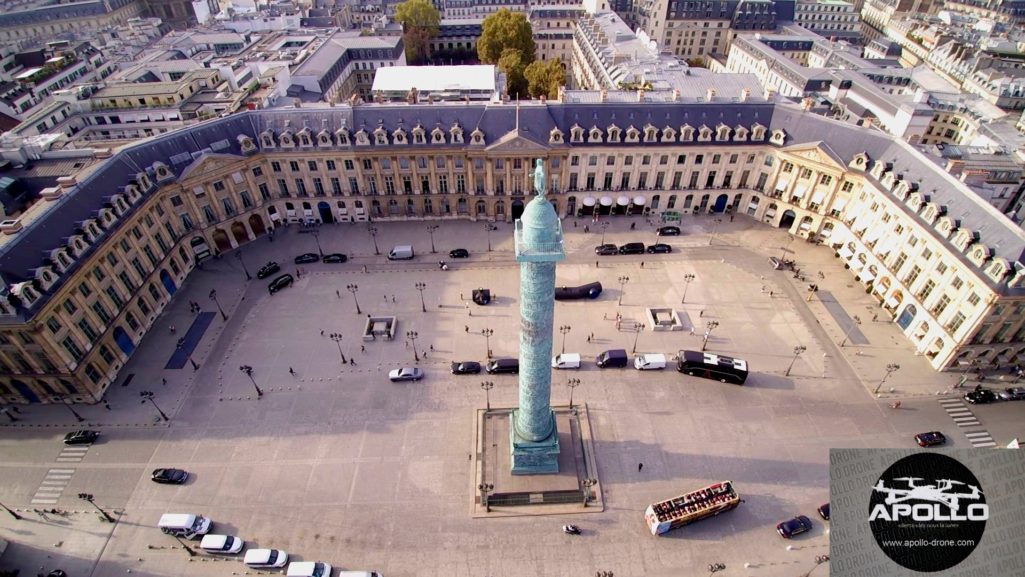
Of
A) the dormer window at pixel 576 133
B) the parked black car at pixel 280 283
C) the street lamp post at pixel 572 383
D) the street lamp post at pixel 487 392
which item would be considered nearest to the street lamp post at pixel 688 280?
the street lamp post at pixel 572 383

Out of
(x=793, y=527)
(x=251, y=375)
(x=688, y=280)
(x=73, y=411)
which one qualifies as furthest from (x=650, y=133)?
(x=73, y=411)

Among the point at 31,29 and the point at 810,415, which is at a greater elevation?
the point at 31,29

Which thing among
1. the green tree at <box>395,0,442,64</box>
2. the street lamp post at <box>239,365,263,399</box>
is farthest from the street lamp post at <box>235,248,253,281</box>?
the green tree at <box>395,0,442,64</box>

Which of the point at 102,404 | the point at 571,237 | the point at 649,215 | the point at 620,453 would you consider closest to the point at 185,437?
the point at 102,404

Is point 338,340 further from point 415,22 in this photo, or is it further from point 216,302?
point 415,22

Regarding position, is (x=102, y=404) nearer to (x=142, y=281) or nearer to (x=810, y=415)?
(x=142, y=281)
